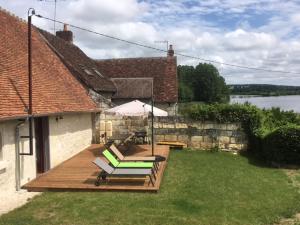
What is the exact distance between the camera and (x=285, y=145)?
1590cm

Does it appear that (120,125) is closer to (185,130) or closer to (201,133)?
(185,130)

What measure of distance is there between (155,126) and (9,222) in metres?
11.7

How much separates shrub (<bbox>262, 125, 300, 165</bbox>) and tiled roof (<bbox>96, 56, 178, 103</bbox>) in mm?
11913

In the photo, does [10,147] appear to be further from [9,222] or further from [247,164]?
[247,164]

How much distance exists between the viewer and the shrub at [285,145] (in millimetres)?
15719

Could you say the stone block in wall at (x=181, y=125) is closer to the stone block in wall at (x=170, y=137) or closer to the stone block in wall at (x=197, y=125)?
the stone block in wall at (x=197, y=125)

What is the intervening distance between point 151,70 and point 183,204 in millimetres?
20762

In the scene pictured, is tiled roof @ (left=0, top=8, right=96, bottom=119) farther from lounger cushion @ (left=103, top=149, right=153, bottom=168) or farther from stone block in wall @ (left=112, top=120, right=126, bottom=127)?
lounger cushion @ (left=103, top=149, right=153, bottom=168)

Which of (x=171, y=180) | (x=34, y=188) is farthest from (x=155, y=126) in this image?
(x=34, y=188)

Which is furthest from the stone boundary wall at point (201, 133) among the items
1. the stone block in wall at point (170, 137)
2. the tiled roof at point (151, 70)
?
the tiled roof at point (151, 70)

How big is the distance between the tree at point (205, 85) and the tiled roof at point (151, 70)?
164ft

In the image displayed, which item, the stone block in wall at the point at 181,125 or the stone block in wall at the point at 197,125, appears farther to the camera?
the stone block in wall at the point at 181,125

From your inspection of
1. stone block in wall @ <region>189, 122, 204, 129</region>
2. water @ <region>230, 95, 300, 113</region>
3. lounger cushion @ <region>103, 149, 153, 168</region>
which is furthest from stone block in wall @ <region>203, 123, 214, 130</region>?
lounger cushion @ <region>103, 149, 153, 168</region>

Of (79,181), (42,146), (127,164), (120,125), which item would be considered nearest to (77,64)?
(120,125)
